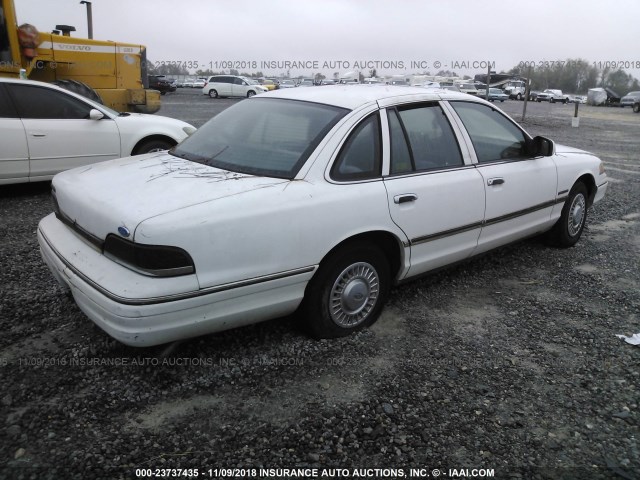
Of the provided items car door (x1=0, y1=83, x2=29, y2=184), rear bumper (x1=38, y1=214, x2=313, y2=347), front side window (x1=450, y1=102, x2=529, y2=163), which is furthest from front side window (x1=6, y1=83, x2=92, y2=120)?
front side window (x1=450, y1=102, x2=529, y2=163)

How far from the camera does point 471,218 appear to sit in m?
3.93

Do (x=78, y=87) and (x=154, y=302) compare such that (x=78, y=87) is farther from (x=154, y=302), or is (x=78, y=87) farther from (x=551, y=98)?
(x=551, y=98)

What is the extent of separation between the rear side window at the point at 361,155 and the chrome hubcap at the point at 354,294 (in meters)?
0.56

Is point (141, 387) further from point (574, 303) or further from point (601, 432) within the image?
point (574, 303)

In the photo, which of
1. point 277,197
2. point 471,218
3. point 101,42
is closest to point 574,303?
point 471,218

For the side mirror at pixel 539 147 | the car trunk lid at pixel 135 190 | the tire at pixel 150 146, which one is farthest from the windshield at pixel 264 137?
the tire at pixel 150 146

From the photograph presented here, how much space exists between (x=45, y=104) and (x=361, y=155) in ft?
16.2

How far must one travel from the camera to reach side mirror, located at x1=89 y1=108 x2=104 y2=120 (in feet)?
21.7

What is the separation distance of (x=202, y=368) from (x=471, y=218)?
2.19 meters

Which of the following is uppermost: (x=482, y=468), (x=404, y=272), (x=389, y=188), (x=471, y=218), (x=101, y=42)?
(x=101, y=42)

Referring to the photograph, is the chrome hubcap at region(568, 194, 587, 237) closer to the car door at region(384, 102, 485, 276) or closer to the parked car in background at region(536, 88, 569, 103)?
the car door at region(384, 102, 485, 276)

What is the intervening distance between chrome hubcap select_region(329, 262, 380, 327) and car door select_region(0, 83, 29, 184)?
4891 millimetres

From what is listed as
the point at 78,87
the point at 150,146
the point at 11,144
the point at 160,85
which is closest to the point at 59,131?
the point at 11,144

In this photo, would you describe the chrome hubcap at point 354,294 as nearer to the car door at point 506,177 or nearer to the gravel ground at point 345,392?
the gravel ground at point 345,392
